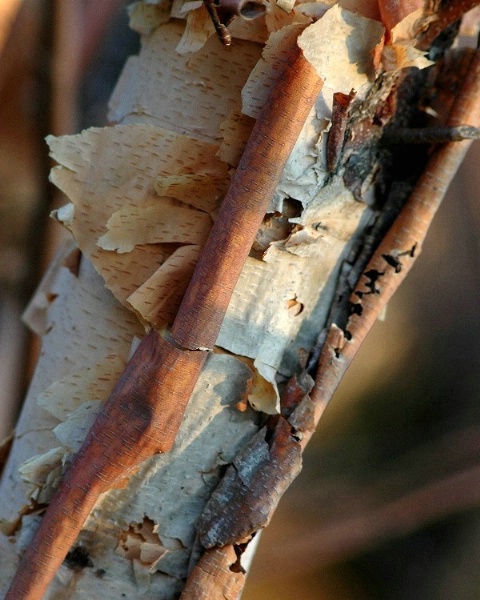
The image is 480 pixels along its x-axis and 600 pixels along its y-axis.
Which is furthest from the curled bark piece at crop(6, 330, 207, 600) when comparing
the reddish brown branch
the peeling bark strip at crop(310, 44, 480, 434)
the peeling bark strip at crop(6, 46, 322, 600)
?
the reddish brown branch

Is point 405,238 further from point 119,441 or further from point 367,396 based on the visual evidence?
point 367,396

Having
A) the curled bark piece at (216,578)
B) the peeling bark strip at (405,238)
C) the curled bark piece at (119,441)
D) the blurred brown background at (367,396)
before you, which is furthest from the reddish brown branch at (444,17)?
the blurred brown background at (367,396)

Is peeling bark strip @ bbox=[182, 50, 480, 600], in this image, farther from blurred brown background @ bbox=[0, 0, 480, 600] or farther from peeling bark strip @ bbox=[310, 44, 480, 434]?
blurred brown background @ bbox=[0, 0, 480, 600]

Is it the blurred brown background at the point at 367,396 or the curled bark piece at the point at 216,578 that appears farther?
the blurred brown background at the point at 367,396

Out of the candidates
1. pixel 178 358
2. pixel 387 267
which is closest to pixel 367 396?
pixel 387 267

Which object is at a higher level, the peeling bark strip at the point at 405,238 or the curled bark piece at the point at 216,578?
the peeling bark strip at the point at 405,238

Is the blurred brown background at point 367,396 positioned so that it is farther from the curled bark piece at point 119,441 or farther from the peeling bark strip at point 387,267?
the curled bark piece at point 119,441
